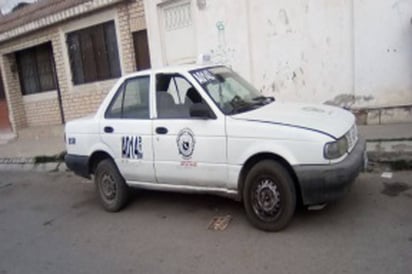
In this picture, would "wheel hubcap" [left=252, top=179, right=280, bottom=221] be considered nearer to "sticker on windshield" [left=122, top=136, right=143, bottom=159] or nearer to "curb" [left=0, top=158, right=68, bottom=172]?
"sticker on windshield" [left=122, top=136, right=143, bottom=159]

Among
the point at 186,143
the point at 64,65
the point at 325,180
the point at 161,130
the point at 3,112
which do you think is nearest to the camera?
the point at 325,180

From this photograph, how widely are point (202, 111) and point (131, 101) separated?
4.13ft

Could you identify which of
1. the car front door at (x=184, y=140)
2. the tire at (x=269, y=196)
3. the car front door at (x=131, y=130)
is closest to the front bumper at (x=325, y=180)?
the tire at (x=269, y=196)

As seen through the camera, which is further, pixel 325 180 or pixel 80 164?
pixel 80 164

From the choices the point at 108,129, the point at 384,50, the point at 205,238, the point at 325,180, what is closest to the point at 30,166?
the point at 108,129

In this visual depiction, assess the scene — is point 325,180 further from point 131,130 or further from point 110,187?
point 110,187

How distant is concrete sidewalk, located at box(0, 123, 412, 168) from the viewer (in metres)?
5.70

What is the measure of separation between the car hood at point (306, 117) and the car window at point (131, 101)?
1334 mm

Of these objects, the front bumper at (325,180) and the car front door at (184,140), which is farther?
the car front door at (184,140)

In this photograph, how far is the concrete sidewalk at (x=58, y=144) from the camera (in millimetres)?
5695

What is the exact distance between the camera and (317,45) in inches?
299

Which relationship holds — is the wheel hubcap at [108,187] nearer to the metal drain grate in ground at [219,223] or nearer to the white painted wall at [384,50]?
the metal drain grate in ground at [219,223]

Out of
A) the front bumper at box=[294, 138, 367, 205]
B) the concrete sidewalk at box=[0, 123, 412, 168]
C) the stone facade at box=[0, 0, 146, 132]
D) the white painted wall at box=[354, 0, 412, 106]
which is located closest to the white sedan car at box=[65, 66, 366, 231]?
the front bumper at box=[294, 138, 367, 205]

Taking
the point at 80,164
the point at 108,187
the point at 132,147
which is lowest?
the point at 108,187
